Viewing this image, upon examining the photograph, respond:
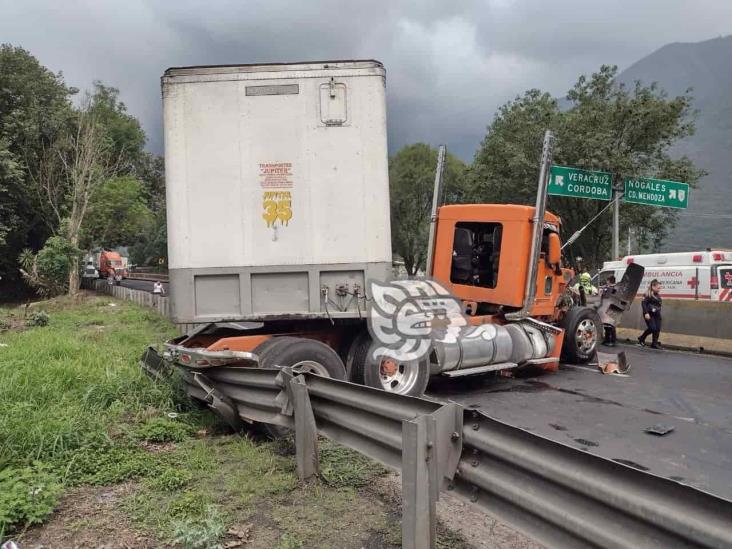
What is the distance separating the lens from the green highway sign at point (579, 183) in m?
16.6

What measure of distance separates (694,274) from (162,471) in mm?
17452

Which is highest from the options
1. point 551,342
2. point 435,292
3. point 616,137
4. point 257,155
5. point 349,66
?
point 616,137

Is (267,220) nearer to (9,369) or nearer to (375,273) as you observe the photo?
(375,273)

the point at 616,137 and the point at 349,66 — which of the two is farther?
the point at 616,137

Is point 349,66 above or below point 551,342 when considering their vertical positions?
above

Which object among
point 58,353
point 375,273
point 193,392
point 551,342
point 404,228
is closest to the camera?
point 193,392

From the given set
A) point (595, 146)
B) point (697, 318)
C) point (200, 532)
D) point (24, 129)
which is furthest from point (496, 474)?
point (24, 129)

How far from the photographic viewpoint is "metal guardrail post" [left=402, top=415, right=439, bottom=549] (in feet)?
9.30

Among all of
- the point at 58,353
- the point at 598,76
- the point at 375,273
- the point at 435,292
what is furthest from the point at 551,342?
the point at 598,76

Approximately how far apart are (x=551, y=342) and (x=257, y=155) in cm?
581

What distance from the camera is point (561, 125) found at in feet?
82.1

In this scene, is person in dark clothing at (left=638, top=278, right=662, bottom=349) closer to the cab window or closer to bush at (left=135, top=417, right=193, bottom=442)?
the cab window

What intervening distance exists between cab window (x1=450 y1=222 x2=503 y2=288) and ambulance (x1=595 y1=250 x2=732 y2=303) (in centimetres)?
944

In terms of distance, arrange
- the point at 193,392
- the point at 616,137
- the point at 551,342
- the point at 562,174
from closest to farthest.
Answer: the point at 193,392
the point at 551,342
the point at 562,174
the point at 616,137
